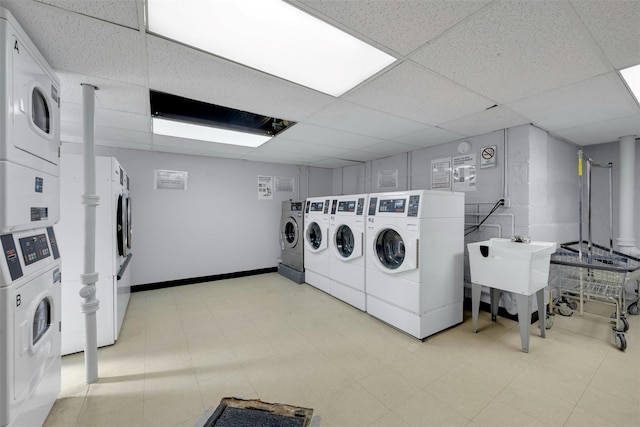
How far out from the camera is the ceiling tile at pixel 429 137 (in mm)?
3164

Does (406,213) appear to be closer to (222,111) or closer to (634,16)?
(634,16)

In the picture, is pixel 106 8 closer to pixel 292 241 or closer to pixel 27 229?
pixel 27 229

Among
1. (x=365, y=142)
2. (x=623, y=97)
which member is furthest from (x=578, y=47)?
(x=365, y=142)

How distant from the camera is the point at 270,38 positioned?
1460 mm

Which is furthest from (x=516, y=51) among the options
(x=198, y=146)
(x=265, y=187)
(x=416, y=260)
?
(x=265, y=187)

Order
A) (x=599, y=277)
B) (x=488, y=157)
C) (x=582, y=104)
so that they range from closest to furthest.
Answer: (x=582, y=104), (x=599, y=277), (x=488, y=157)

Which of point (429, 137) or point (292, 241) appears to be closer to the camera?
point (429, 137)

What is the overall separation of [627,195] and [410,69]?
363cm

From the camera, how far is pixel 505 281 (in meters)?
2.48

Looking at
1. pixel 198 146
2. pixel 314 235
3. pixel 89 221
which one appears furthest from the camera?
pixel 314 235

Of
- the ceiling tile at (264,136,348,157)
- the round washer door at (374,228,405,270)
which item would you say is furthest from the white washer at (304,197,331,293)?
the round washer door at (374,228,405,270)

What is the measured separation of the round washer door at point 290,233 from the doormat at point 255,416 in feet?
11.0

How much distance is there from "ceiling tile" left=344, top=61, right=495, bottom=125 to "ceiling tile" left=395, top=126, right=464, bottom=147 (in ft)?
1.52

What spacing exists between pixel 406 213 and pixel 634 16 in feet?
5.85
